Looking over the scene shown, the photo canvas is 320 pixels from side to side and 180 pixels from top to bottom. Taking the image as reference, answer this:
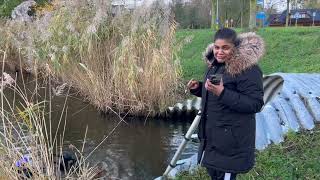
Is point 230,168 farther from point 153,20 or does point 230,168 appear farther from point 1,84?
point 153,20

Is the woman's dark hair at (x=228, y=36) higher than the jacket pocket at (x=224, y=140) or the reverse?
higher

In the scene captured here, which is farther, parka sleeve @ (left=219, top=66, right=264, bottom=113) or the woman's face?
the woman's face

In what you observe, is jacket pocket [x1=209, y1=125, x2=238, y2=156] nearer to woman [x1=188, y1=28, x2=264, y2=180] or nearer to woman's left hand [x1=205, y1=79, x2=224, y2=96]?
woman [x1=188, y1=28, x2=264, y2=180]

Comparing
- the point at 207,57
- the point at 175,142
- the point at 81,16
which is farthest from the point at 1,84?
the point at 81,16

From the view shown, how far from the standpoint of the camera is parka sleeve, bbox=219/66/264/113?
9.54ft

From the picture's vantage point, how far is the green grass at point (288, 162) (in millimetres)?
4430

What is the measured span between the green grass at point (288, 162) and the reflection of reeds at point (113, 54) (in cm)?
A: 389

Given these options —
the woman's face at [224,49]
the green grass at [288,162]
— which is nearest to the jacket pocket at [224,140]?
the woman's face at [224,49]

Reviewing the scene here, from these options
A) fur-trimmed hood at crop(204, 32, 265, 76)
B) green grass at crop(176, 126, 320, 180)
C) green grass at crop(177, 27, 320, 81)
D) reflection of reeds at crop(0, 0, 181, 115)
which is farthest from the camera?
green grass at crop(177, 27, 320, 81)

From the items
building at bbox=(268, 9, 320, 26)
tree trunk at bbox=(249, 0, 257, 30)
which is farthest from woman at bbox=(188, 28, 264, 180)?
building at bbox=(268, 9, 320, 26)

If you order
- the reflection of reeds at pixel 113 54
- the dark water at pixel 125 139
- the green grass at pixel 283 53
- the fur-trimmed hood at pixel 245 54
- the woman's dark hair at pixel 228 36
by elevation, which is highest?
the woman's dark hair at pixel 228 36

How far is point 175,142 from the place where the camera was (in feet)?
25.4

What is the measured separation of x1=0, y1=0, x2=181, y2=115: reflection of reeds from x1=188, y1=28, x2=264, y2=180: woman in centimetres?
546

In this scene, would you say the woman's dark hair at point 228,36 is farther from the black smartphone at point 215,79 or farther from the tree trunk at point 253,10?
the tree trunk at point 253,10
